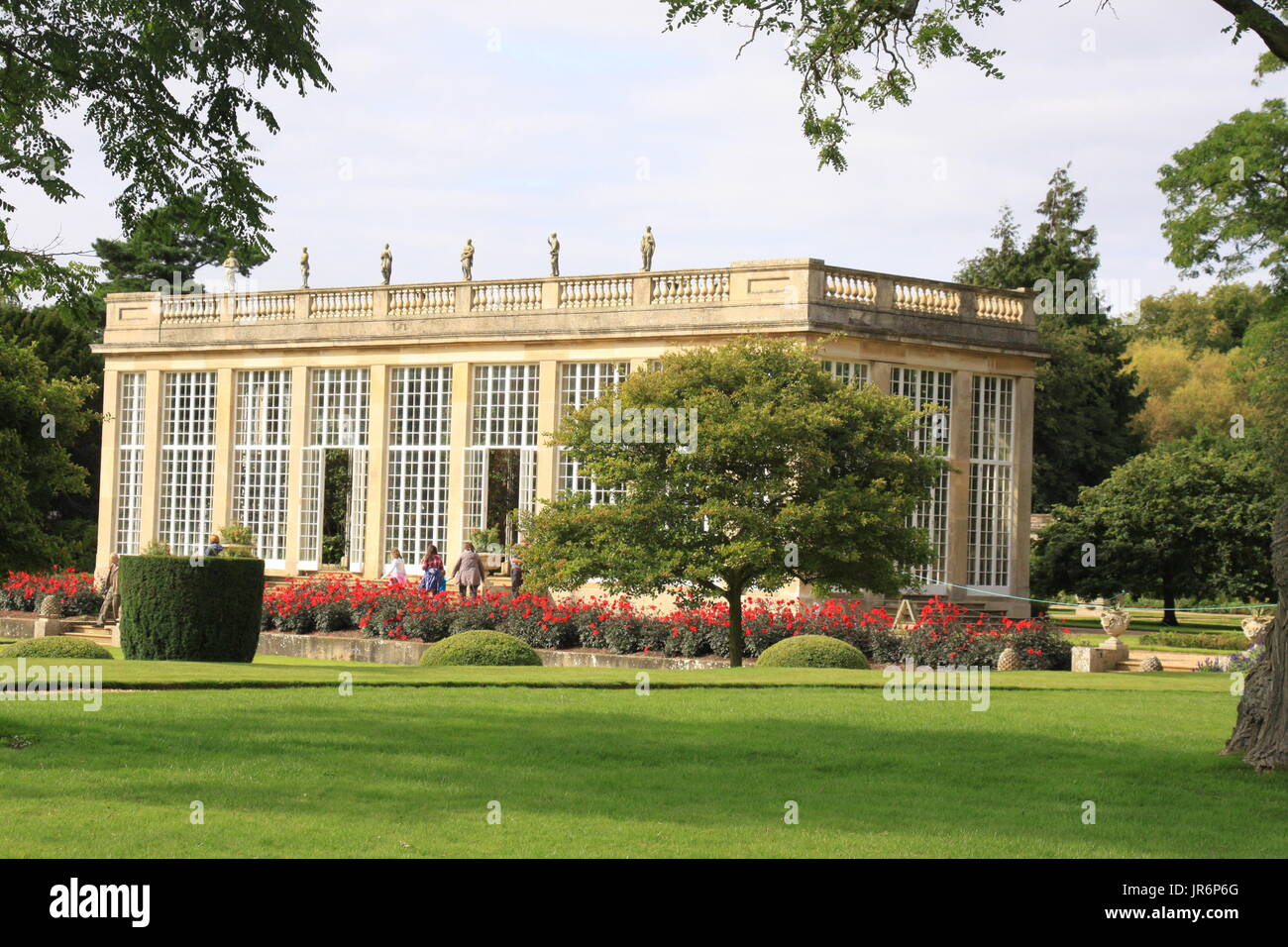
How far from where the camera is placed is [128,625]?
923 inches

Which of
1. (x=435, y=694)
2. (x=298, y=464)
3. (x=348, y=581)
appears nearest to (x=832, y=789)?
(x=435, y=694)

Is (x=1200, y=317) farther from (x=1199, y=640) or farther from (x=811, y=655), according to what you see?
(x=811, y=655)

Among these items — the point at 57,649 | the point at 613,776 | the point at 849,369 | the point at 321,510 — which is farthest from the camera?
the point at 321,510

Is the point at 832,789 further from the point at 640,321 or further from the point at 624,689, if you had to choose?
the point at 640,321

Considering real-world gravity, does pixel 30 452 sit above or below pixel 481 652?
above

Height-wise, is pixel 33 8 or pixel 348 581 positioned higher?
pixel 33 8

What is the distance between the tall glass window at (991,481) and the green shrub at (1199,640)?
328 centimetres

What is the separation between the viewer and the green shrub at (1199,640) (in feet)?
107

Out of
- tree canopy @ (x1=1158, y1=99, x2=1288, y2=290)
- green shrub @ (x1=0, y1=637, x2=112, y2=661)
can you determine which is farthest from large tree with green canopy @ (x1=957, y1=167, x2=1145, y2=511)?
green shrub @ (x1=0, y1=637, x2=112, y2=661)

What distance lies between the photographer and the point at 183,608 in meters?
23.1

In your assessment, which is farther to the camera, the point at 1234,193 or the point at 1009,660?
the point at 1234,193

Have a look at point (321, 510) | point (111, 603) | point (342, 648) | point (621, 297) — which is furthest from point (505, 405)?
point (111, 603)

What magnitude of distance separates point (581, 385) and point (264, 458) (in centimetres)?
931

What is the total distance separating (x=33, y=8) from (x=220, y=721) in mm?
6039
